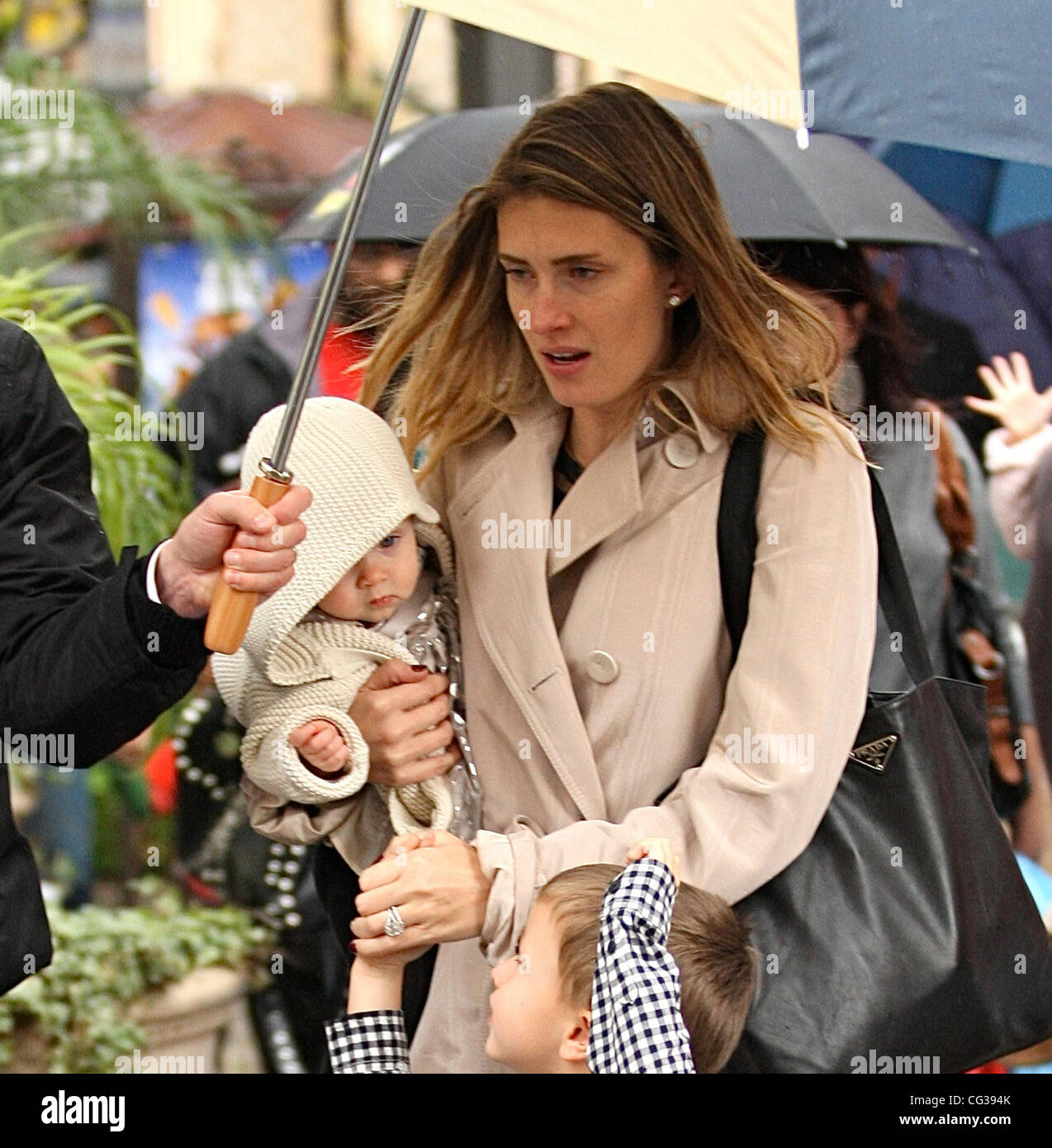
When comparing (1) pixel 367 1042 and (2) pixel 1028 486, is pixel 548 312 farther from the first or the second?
(2) pixel 1028 486

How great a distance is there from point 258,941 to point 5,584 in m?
2.58

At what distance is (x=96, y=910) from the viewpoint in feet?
15.8

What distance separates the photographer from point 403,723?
261 centimetres

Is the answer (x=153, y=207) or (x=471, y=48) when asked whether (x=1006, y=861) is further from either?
(x=471, y=48)

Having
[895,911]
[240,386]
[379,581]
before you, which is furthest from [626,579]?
[240,386]

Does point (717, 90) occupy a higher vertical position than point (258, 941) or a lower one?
higher

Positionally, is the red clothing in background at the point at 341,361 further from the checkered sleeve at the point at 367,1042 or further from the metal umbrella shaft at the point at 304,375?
the checkered sleeve at the point at 367,1042

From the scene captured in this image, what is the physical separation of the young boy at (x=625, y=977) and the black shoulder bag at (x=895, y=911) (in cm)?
9

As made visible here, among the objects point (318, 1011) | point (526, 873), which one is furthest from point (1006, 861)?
point (318, 1011)

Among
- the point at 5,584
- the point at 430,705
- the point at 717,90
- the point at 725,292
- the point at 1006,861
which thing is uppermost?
the point at 717,90

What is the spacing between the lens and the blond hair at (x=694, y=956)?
239 cm

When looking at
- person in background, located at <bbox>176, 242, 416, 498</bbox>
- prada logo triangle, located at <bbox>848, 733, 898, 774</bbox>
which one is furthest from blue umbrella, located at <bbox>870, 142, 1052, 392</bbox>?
prada logo triangle, located at <bbox>848, 733, 898, 774</bbox>

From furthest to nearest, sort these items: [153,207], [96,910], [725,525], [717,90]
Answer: [96,910] → [153,207] → [725,525] → [717,90]

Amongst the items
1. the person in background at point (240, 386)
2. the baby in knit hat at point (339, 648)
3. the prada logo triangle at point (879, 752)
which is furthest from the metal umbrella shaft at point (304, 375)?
the person in background at point (240, 386)
